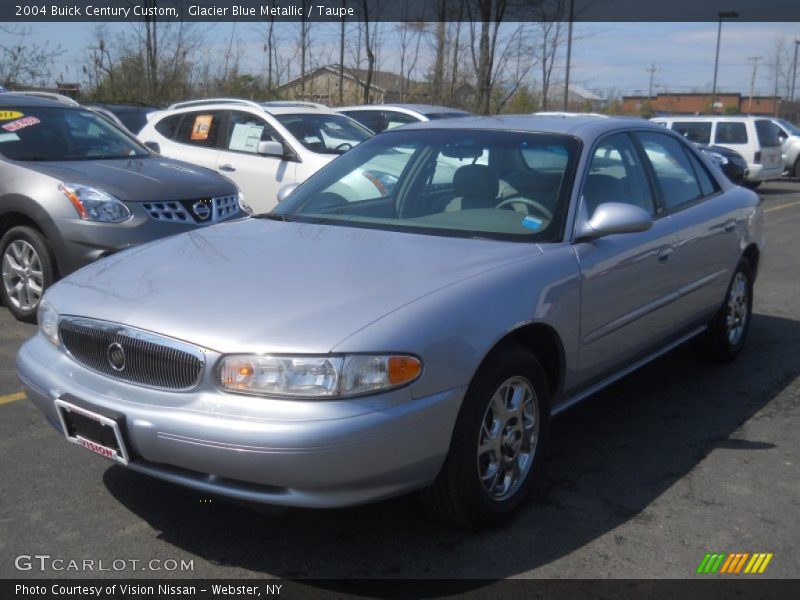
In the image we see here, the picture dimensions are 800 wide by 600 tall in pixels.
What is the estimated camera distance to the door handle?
4555mm

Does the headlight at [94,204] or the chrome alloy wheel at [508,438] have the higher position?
the headlight at [94,204]

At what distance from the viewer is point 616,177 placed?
4559 mm

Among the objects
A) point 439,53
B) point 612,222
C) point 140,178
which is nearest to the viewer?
point 612,222

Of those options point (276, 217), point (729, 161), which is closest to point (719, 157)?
point (729, 161)

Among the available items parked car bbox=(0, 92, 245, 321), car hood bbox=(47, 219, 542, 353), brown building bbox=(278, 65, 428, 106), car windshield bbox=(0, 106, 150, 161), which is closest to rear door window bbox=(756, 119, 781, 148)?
brown building bbox=(278, 65, 428, 106)

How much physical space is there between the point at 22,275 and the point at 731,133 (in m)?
16.4

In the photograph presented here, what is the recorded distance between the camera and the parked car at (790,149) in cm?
2252

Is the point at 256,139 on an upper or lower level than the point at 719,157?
upper

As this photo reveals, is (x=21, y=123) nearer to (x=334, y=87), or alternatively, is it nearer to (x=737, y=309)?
(x=737, y=309)

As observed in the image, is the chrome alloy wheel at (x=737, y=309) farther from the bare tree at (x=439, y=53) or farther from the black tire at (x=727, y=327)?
the bare tree at (x=439, y=53)

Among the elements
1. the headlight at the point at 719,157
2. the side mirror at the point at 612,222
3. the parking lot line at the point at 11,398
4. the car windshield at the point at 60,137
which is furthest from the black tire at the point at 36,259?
the headlight at the point at 719,157

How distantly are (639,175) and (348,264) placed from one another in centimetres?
200

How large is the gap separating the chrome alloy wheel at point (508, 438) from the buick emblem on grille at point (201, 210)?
12.8ft

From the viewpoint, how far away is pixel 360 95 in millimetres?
25438
